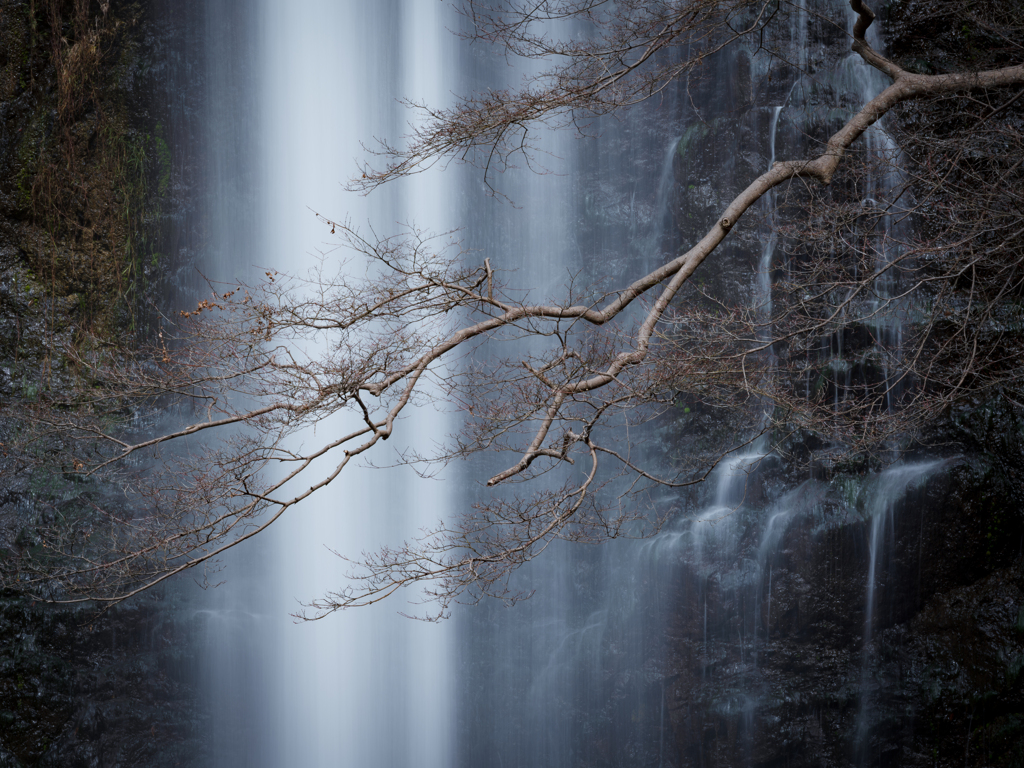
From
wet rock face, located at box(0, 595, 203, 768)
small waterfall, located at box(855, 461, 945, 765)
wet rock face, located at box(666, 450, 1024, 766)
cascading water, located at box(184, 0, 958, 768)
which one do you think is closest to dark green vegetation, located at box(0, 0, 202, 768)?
wet rock face, located at box(0, 595, 203, 768)

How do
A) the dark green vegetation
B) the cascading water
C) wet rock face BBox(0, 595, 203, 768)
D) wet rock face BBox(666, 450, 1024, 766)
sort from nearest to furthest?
wet rock face BBox(666, 450, 1024, 766) → wet rock face BBox(0, 595, 203, 768) → the dark green vegetation → the cascading water

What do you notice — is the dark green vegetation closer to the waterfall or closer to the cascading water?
the cascading water

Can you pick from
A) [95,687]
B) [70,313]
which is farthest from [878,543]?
[70,313]

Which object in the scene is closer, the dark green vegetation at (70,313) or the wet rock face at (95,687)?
the wet rock face at (95,687)

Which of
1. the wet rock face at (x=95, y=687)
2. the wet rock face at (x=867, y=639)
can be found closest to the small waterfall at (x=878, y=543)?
the wet rock face at (x=867, y=639)

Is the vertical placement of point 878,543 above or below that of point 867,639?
above

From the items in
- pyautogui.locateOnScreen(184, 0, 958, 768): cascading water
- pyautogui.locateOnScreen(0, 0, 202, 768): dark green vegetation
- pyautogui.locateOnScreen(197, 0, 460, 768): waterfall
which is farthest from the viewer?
pyautogui.locateOnScreen(197, 0, 460, 768): waterfall

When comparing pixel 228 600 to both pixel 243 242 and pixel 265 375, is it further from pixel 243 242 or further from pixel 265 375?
pixel 265 375

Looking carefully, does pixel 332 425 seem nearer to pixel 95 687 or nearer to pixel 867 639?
pixel 95 687

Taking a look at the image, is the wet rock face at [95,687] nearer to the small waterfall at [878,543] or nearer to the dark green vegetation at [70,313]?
the dark green vegetation at [70,313]

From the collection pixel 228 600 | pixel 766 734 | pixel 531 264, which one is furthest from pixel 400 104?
pixel 766 734

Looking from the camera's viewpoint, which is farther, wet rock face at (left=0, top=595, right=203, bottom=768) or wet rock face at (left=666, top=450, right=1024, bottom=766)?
wet rock face at (left=0, top=595, right=203, bottom=768)

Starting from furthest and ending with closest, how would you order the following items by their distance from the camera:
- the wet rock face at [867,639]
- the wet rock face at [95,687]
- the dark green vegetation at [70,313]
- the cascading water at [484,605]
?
the cascading water at [484,605]
the dark green vegetation at [70,313]
the wet rock face at [95,687]
the wet rock face at [867,639]

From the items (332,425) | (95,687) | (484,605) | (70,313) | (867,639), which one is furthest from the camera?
(332,425)
